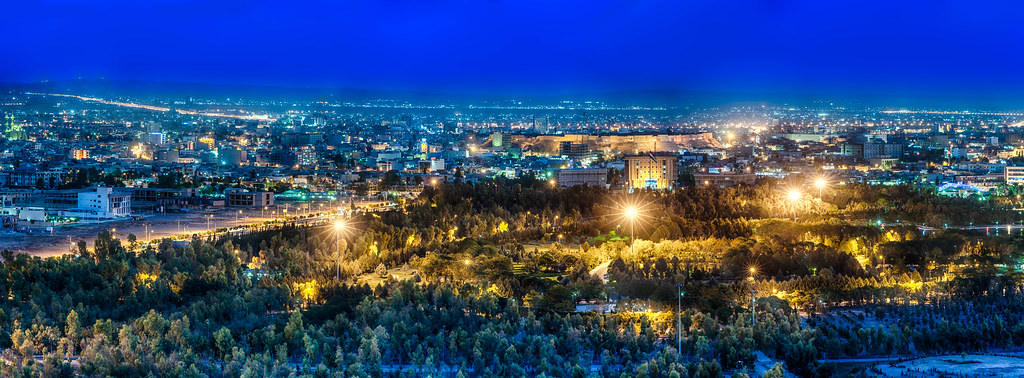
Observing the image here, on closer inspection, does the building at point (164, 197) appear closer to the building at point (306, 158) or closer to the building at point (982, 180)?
the building at point (306, 158)

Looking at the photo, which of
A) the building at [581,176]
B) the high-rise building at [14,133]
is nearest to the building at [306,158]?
the building at [581,176]

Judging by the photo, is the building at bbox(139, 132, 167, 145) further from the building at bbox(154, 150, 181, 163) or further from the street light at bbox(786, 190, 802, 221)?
the street light at bbox(786, 190, 802, 221)

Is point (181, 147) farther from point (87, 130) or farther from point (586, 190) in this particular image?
point (586, 190)

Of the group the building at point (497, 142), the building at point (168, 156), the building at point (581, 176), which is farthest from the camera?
the building at point (497, 142)

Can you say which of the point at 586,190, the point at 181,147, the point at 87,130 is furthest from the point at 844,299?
the point at 87,130

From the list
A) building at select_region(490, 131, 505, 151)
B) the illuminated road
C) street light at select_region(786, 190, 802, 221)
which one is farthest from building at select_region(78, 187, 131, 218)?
the illuminated road

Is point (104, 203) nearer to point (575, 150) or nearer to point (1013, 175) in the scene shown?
point (575, 150)
